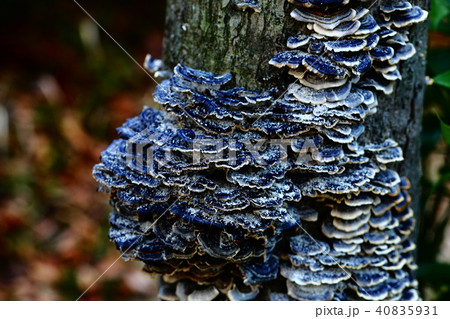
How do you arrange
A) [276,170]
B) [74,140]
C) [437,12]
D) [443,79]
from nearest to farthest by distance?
[276,170]
[443,79]
[437,12]
[74,140]

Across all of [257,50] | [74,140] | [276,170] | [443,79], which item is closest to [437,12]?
[443,79]

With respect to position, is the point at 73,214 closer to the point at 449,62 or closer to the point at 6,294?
the point at 6,294

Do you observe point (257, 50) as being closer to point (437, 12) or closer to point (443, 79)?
point (443, 79)

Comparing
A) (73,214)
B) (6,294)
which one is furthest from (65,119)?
(6,294)

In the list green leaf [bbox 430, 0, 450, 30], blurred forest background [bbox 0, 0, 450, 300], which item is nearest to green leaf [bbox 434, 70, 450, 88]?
blurred forest background [bbox 0, 0, 450, 300]

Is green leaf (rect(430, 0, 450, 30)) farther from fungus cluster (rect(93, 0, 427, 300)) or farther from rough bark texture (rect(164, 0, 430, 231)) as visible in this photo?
fungus cluster (rect(93, 0, 427, 300))

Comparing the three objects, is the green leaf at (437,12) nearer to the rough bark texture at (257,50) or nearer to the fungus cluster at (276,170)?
the rough bark texture at (257,50)
